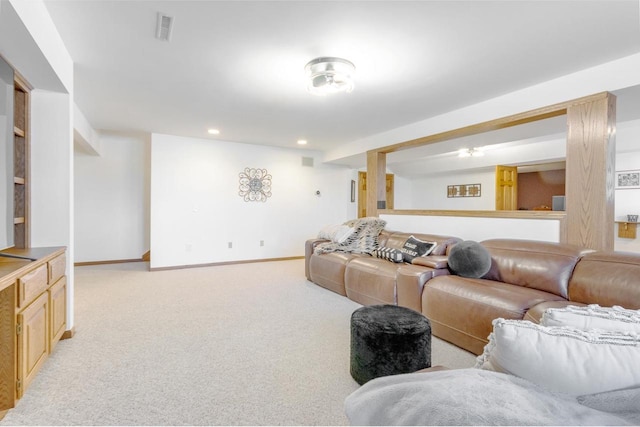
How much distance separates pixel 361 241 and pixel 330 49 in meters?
2.65

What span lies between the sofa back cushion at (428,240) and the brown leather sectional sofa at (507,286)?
2 centimetres

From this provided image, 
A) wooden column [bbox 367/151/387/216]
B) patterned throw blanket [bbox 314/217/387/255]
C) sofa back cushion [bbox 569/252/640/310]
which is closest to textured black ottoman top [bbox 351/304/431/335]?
sofa back cushion [bbox 569/252/640/310]

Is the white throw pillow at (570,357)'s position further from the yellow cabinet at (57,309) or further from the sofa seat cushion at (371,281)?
the yellow cabinet at (57,309)

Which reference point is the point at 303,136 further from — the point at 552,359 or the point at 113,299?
the point at 552,359

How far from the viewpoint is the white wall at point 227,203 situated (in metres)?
5.32

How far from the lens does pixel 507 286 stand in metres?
2.50

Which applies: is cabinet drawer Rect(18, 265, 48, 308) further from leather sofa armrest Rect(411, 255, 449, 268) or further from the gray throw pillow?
the gray throw pillow

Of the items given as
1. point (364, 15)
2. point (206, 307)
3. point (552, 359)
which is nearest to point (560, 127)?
point (364, 15)

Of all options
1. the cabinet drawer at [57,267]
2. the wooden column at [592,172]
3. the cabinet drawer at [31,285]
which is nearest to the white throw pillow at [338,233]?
the wooden column at [592,172]

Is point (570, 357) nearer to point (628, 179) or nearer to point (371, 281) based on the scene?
point (371, 281)

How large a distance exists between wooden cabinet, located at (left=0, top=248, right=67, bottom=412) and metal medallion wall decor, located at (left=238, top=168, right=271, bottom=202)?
12.4 ft

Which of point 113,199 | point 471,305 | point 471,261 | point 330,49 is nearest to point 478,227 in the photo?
point 471,261

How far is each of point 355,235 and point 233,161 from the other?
9.41 feet

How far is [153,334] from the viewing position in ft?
8.74
